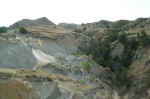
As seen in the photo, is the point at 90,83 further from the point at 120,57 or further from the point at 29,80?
the point at 120,57

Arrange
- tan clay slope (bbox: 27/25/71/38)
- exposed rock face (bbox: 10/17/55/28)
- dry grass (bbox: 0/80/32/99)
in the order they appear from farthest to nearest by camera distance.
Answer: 1. exposed rock face (bbox: 10/17/55/28)
2. tan clay slope (bbox: 27/25/71/38)
3. dry grass (bbox: 0/80/32/99)

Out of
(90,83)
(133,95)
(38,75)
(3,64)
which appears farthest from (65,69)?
(133,95)

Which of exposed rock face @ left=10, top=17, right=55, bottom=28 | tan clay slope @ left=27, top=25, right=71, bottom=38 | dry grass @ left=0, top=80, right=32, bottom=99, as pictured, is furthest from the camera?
exposed rock face @ left=10, top=17, right=55, bottom=28

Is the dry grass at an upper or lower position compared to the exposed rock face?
lower

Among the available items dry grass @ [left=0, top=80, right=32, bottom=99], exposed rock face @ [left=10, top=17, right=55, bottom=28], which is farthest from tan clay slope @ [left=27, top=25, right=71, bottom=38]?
dry grass @ [left=0, top=80, right=32, bottom=99]

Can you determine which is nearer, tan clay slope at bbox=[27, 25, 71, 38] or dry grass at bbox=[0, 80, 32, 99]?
dry grass at bbox=[0, 80, 32, 99]

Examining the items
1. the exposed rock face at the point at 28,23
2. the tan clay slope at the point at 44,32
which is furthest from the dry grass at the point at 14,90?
the exposed rock face at the point at 28,23

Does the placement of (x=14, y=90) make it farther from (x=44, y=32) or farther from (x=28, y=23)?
(x=28, y=23)

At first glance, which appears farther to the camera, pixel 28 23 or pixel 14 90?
pixel 28 23

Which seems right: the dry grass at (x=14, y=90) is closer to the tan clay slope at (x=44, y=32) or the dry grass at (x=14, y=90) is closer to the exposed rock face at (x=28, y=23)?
the tan clay slope at (x=44, y=32)

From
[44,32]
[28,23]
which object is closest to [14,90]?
[44,32]

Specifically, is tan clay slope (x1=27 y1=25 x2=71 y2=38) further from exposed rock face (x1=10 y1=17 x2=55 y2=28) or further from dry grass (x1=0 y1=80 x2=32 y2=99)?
dry grass (x1=0 y1=80 x2=32 y2=99)

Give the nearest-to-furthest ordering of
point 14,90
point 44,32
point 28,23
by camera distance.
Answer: point 14,90
point 44,32
point 28,23

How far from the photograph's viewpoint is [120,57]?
30859 millimetres
